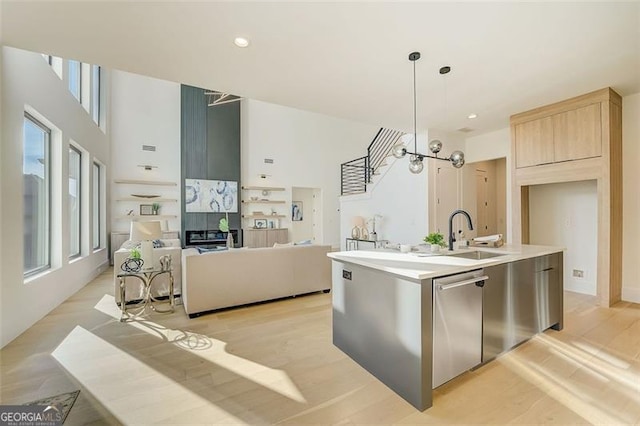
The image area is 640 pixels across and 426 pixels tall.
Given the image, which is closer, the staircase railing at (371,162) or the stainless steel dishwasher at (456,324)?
the stainless steel dishwasher at (456,324)

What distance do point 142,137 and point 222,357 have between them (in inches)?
290

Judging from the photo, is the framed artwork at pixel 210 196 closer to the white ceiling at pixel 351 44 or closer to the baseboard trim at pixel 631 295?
the white ceiling at pixel 351 44

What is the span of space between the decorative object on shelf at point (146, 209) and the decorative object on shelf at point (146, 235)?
180 inches

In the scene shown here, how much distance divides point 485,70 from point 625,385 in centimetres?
318

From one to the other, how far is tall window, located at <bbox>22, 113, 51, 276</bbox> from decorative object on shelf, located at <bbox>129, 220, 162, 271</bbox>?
113 centimetres

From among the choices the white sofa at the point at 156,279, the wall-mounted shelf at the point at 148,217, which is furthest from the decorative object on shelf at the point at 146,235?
the wall-mounted shelf at the point at 148,217

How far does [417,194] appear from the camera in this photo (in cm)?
574

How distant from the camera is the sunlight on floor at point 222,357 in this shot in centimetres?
201

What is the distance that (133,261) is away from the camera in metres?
3.72

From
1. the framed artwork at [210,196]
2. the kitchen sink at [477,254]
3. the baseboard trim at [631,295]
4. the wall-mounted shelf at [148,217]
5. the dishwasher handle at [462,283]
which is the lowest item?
the baseboard trim at [631,295]

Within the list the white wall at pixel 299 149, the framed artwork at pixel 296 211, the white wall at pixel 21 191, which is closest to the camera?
the white wall at pixel 21 191

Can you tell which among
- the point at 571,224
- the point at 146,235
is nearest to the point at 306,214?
the point at 146,235

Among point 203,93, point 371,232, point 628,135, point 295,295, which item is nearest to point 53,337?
point 295,295

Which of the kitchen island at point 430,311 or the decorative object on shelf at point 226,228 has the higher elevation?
the decorative object on shelf at point 226,228
